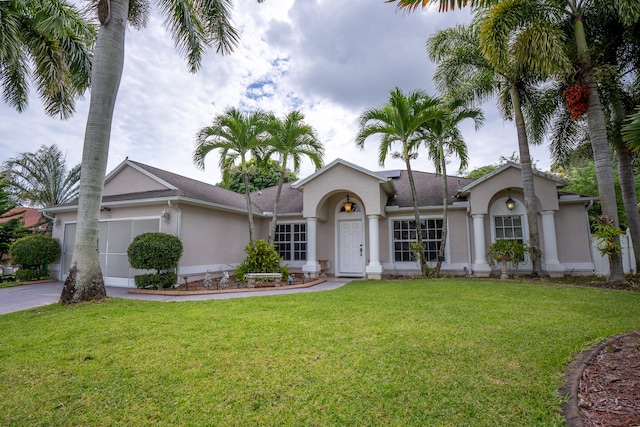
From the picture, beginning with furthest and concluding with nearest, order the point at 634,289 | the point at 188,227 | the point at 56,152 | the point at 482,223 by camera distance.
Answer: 1. the point at 56,152
2. the point at 482,223
3. the point at 188,227
4. the point at 634,289

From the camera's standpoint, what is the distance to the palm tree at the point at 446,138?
12117 mm

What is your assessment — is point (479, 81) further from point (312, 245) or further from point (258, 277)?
point (258, 277)

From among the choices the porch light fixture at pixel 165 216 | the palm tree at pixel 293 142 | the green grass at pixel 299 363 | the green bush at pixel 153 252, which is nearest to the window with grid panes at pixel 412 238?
the palm tree at pixel 293 142

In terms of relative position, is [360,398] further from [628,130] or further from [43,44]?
[43,44]

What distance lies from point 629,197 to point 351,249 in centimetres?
991

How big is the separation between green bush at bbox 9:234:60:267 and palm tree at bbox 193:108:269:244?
22.7ft

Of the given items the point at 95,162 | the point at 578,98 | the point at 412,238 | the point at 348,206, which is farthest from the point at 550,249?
the point at 95,162

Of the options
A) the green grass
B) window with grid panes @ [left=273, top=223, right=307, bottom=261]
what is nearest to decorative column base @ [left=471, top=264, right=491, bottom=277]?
the green grass

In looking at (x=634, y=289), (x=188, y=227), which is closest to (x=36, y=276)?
(x=188, y=227)

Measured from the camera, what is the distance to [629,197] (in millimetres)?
10586

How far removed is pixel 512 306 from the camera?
6.65 meters

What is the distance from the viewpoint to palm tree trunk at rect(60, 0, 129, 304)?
7.56 m

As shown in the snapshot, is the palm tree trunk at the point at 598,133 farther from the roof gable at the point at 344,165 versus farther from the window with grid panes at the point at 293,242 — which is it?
the window with grid panes at the point at 293,242

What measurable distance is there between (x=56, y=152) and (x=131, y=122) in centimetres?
1196
